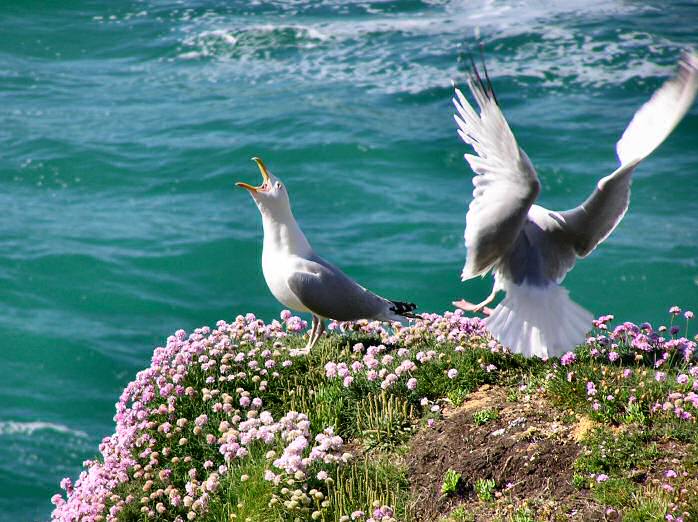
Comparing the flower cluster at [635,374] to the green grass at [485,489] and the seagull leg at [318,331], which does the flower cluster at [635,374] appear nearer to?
the green grass at [485,489]

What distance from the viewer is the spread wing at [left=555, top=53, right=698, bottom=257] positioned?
5.96 m

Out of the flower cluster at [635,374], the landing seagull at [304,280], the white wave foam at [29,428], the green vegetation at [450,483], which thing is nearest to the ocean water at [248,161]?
the white wave foam at [29,428]

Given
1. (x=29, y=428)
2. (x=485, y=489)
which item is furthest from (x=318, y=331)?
(x=29, y=428)

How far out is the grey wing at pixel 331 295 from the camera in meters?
6.61

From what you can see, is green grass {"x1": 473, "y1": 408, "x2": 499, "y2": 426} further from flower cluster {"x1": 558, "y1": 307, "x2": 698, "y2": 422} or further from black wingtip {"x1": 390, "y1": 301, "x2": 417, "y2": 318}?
black wingtip {"x1": 390, "y1": 301, "x2": 417, "y2": 318}

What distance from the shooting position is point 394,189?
53.4 ft

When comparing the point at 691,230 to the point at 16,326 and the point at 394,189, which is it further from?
the point at 16,326

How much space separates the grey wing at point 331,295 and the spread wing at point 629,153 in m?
1.31

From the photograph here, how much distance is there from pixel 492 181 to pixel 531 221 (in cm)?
70

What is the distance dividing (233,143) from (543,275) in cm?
1193

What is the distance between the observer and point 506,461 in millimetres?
5473

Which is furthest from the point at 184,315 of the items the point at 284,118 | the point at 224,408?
the point at 224,408

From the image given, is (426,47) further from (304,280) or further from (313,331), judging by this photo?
(304,280)

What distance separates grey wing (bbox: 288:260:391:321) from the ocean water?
4.85 meters
